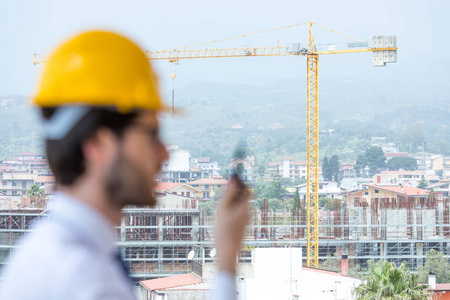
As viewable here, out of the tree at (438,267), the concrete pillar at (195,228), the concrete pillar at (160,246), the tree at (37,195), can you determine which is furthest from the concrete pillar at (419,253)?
the tree at (37,195)

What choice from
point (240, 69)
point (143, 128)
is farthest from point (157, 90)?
point (240, 69)

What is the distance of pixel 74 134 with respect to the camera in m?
0.35

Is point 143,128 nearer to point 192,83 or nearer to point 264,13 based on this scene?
point 192,83

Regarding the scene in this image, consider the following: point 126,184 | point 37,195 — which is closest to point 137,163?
point 126,184

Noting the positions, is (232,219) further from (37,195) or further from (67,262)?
(37,195)

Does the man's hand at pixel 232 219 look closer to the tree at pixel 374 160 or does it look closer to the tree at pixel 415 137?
the tree at pixel 374 160

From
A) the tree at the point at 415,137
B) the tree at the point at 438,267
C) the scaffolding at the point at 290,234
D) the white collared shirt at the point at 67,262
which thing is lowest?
the tree at the point at 438,267

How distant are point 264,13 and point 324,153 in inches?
2085

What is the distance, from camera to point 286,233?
70.7 feet

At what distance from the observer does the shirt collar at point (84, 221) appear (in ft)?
1.12

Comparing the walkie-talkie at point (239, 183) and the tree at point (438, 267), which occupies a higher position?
the walkie-talkie at point (239, 183)

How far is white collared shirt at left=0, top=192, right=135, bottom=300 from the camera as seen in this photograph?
32 centimetres

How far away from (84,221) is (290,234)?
1959 centimetres

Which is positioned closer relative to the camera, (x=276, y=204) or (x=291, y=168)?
(x=276, y=204)
